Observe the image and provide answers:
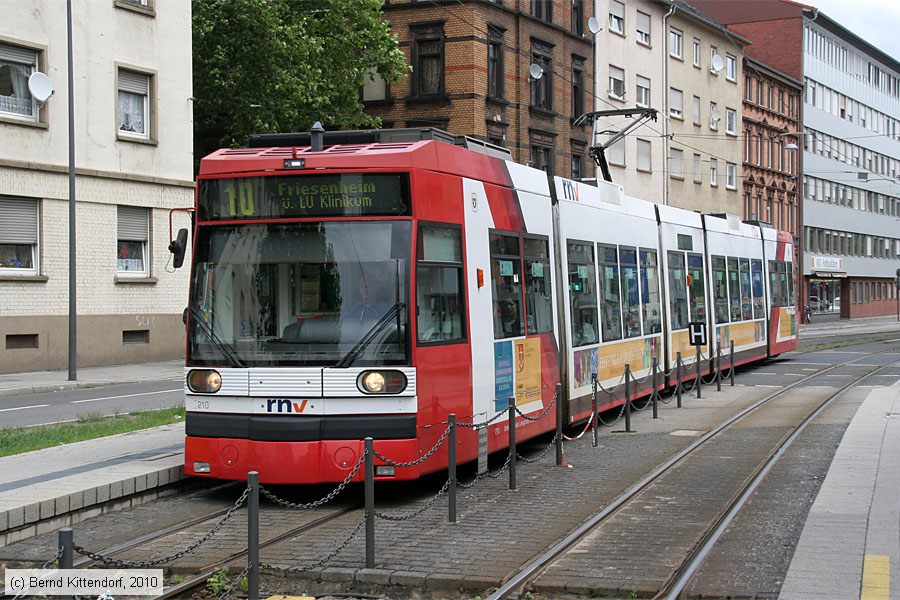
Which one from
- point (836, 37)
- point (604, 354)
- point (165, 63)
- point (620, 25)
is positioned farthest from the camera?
point (836, 37)

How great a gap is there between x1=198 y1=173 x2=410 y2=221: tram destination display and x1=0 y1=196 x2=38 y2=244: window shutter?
59.0ft

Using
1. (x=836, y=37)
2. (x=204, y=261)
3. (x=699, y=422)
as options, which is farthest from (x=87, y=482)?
(x=836, y=37)

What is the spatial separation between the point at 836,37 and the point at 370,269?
77819 millimetres

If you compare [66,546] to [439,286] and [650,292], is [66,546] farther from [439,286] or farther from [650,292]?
[650,292]

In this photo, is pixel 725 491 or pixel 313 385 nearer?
pixel 313 385

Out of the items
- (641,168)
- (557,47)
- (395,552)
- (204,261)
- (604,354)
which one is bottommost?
(395,552)

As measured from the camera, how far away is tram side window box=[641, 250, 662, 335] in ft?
60.6

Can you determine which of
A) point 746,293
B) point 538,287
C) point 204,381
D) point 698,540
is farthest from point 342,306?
point 746,293

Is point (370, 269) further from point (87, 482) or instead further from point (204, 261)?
point (87, 482)

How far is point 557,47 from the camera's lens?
47.1 metres

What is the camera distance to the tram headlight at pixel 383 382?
9836 mm

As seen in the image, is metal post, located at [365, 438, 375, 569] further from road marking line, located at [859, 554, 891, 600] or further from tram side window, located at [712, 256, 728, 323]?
tram side window, located at [712, 256, 728, 323]

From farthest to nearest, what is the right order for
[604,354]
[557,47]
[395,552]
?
[557,47] < [604,354] < [395,552]

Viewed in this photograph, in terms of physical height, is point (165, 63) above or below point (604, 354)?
above
